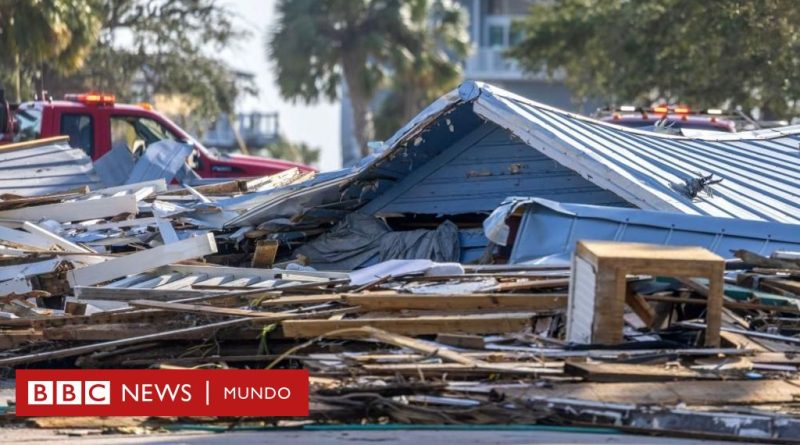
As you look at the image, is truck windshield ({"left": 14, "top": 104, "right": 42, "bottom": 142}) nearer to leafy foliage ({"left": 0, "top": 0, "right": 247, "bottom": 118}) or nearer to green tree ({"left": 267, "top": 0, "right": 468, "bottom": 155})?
leafy foliage ({"left": 0, "top": 0, "right": 247, "bottom": 118})

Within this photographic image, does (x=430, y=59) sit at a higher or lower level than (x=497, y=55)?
lower

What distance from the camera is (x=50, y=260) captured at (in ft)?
38.5

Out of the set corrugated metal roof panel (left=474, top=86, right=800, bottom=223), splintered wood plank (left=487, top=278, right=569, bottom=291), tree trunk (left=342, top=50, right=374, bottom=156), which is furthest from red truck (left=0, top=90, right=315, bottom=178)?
tree trunk (left=342, top=50, right=374, bottom=156)

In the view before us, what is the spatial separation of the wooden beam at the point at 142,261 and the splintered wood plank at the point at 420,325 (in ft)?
8.16

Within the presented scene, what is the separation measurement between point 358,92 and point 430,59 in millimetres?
2286

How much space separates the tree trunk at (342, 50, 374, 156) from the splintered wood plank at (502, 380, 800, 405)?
31.5 m

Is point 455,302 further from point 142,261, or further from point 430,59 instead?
point 430,59

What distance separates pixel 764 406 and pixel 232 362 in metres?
3.33

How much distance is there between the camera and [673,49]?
31.6 metres

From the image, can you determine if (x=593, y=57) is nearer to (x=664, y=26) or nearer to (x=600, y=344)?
(x=664, y=26)

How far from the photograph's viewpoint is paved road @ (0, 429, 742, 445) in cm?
783

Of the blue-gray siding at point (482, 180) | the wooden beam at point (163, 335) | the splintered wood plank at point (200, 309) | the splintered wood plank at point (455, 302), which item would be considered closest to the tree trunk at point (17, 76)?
the blue-gray siding at point (482, 180)

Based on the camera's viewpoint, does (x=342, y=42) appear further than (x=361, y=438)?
Yes

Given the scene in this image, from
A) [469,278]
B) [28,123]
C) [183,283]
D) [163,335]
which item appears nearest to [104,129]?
[28,123]
